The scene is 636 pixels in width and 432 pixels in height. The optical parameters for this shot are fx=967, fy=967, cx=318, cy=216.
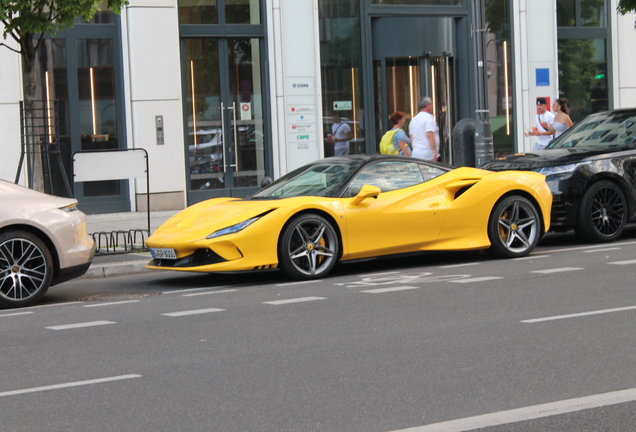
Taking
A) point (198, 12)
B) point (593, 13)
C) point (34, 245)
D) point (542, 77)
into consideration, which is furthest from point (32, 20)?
point (593, 13)

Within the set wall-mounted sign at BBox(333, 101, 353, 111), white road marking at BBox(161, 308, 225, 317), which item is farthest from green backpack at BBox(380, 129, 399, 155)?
white road marking at BBox(161, 308, 225, 317)

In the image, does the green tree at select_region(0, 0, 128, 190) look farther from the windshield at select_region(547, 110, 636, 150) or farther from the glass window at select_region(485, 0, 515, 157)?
the glass window at select_region(485, 0, 515, 157)

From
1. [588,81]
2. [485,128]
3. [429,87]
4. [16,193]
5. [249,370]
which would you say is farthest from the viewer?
[588,81]

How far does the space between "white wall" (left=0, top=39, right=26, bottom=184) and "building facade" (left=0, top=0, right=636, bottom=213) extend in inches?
0.8

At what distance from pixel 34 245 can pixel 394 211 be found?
3658 millimetres

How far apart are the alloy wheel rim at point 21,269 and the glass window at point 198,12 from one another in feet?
34.5

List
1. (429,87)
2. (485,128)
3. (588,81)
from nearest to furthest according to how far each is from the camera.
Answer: (485,128), (429,87), (588,81)

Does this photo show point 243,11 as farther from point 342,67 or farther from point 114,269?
point 114,269

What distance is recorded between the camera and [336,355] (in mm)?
5988

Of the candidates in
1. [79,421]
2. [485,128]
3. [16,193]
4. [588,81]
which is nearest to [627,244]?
[485,128]

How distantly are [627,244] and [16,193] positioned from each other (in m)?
7.16

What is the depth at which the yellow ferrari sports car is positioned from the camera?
9.39 meters

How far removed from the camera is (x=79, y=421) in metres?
4.67

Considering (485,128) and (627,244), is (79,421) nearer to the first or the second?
(627,244)
